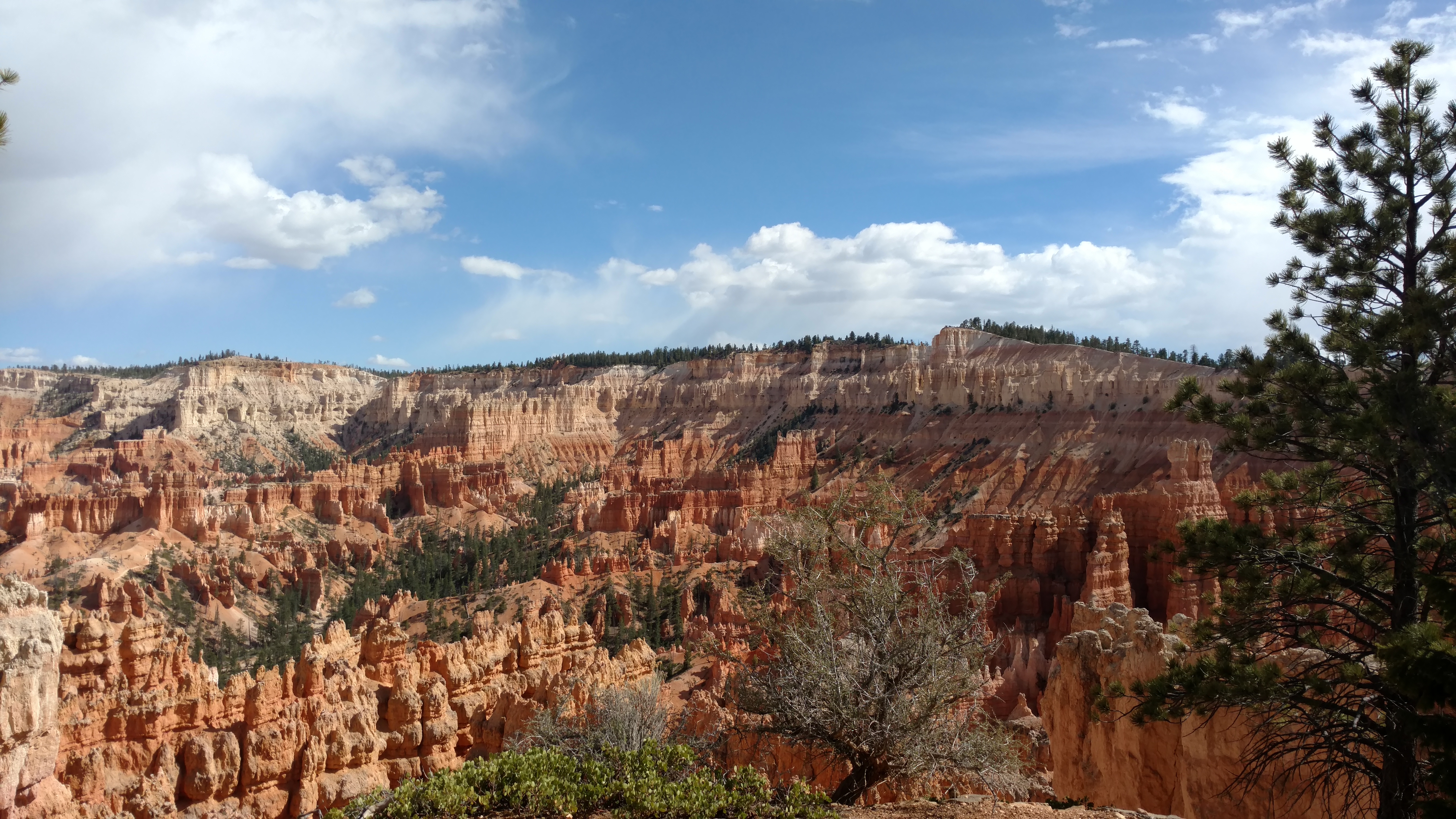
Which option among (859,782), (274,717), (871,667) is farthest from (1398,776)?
(274,717)

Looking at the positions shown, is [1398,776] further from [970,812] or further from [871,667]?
[871,667]

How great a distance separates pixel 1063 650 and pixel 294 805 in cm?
1644

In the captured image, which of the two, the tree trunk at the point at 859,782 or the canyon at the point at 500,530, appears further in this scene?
the canyon at the point at 500,530

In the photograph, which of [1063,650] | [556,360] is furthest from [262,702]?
[556,360]

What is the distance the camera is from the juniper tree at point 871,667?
1030cm

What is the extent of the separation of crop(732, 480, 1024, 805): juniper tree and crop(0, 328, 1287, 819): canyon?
1365mm

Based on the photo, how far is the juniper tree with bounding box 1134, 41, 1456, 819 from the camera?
8852 mm

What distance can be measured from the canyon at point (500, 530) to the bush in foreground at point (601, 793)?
199 centimetres

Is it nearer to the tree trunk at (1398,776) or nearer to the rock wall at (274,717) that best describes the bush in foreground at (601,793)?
the tree trunk at (1398,776)

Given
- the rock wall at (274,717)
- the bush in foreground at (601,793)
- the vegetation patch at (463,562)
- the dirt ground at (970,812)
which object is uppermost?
the bush in foreground at (601,793)

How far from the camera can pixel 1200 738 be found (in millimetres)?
13508

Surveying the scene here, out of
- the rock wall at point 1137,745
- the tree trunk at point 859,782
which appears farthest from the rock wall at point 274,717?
the rock wall at point 1137,745

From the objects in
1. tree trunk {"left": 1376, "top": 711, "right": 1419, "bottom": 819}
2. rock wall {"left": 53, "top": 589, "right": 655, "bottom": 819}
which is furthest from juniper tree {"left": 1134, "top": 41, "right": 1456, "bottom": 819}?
rock wall {"left": 53, "top": 589, "right": 655, "bottom": 819}

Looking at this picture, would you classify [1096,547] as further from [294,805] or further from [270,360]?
[270,360]
